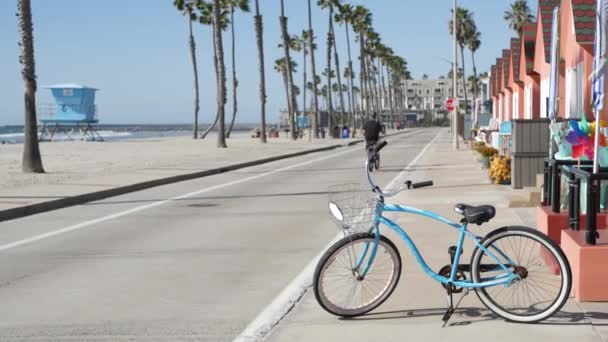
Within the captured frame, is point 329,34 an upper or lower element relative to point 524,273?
upper

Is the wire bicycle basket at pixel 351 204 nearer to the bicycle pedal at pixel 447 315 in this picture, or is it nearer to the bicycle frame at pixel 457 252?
the bicycle frame at pixel 457 252

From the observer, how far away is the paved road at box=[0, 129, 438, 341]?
278 inches

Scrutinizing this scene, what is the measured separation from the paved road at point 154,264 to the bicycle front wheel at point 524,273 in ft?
6.73

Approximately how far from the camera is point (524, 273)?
664 cm

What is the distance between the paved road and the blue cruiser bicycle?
91 centimetres

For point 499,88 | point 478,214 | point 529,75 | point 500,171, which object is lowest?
point 500,171

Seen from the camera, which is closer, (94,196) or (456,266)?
(456,266)

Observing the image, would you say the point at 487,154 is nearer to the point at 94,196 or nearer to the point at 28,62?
the point at 94,196

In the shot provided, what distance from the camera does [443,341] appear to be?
6148mm

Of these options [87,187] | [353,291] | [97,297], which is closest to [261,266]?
[97,297]

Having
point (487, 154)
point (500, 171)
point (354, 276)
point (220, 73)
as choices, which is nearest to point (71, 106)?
point (220, 73)

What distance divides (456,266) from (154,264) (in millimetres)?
4444

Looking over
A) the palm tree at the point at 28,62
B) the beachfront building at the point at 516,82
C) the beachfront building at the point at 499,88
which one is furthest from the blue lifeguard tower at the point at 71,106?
the palm tree at the point at 28,62

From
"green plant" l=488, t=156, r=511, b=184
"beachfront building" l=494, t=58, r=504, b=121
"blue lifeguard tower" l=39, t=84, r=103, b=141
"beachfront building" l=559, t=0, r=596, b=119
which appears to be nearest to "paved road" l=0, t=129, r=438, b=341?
"green plant" l=488, t=156, r=511, b=184
